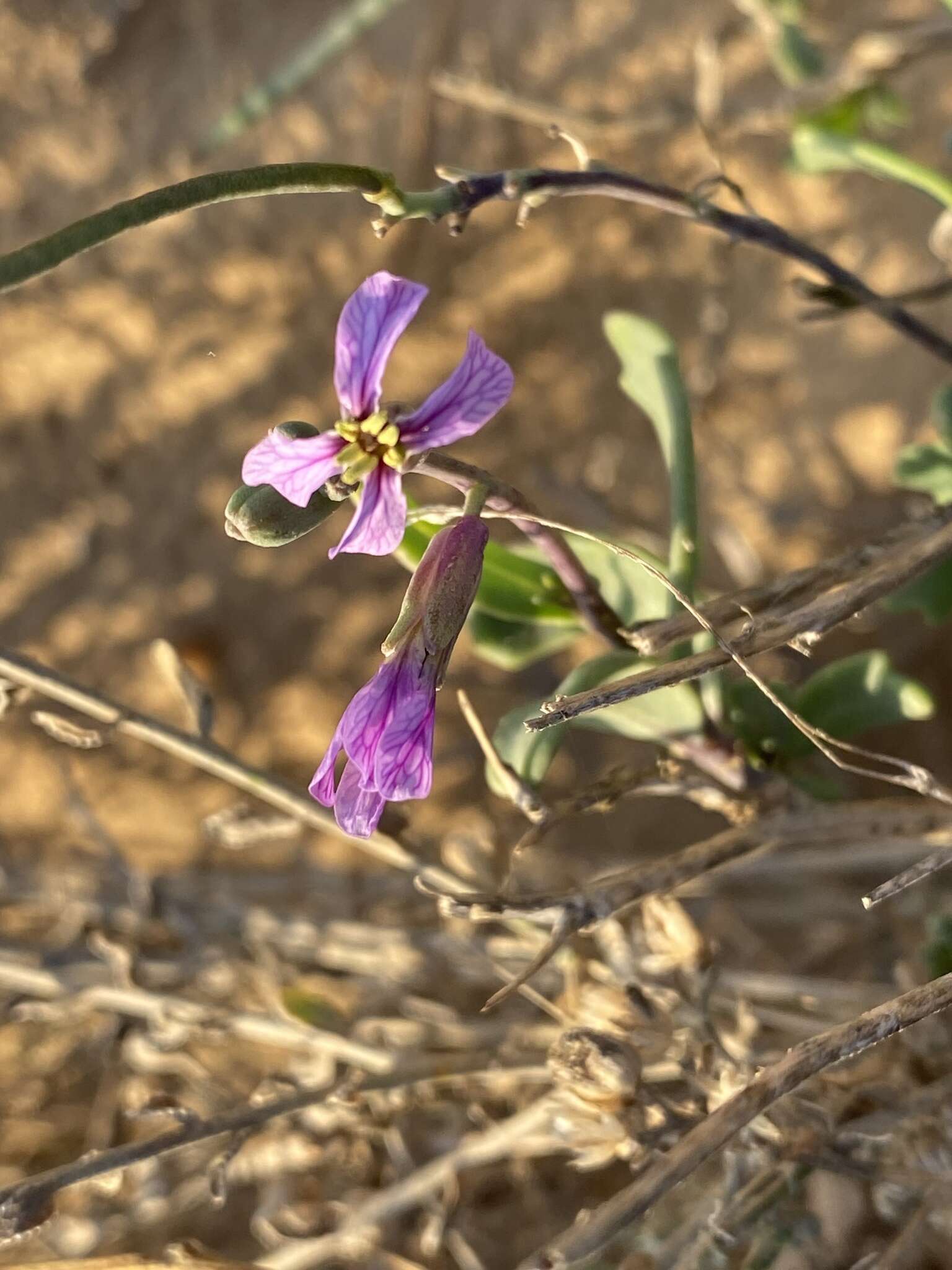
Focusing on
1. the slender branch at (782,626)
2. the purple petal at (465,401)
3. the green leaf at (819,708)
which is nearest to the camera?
the purple petal at (465,401)

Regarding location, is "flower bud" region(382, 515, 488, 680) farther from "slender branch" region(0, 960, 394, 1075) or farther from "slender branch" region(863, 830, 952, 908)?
"slender branch" region(0, 960, 394, 1075)

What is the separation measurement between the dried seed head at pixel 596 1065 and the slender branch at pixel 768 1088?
0.53 ft

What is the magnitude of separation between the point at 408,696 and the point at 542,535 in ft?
0.76

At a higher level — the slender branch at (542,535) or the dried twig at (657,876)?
the slender branch at (542,535)

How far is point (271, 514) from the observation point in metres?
0.87

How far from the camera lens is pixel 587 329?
2191mm

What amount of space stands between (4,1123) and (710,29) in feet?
7.79

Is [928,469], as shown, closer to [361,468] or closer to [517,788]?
[517,788]

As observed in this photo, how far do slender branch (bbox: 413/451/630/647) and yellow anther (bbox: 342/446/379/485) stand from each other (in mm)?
34

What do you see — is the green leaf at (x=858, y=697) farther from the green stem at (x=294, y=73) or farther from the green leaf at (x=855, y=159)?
the green stem at (x=294, y=73)

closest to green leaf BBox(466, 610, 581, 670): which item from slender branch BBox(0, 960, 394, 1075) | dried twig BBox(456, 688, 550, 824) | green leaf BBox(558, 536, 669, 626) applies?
green leaf BBox(558, 536, 669, 626)

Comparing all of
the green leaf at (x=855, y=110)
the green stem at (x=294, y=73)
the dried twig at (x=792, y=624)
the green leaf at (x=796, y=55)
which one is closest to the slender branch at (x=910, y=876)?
the dried twig at (x=792, y=624)

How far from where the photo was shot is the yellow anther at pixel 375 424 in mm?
874

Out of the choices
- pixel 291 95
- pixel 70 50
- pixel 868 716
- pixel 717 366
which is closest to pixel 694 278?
pixel 717 366
